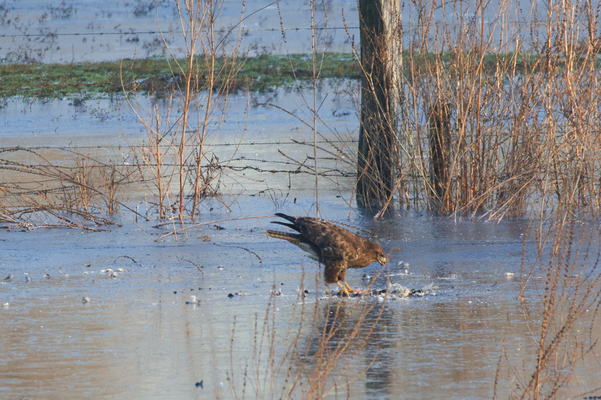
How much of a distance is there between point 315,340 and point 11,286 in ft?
8.07

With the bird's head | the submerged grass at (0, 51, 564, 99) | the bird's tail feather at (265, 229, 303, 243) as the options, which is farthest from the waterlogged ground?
the submerged grass at (0, 51, 564, 99)

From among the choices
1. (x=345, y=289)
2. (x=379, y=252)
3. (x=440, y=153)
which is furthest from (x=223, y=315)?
(x=440, y=153)

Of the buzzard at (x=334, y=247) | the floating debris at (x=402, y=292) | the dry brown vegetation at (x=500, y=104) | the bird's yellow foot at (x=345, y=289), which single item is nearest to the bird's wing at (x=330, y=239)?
the buzzard at (x=334, y=247)

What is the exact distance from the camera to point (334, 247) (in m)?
5.37

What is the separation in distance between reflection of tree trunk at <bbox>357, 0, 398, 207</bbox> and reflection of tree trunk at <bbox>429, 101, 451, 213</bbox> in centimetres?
43

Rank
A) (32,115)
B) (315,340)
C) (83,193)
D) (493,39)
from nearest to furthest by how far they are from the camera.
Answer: (315,340) < (493,39) < (83,193) < (32,115)

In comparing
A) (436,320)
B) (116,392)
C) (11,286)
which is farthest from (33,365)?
(436,320)

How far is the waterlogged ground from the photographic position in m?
3.50

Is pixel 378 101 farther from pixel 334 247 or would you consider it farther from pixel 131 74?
pixel 131 74

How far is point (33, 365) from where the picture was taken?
3.76m

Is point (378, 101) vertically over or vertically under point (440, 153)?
over

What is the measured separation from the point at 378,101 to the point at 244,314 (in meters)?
4.10

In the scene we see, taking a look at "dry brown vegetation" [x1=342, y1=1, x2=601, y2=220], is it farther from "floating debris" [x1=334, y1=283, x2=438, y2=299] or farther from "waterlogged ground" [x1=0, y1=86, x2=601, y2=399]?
"floating debris" [x1=334, y1=283, x2=438, y2=299]

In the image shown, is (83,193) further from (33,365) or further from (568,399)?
(568,399)
